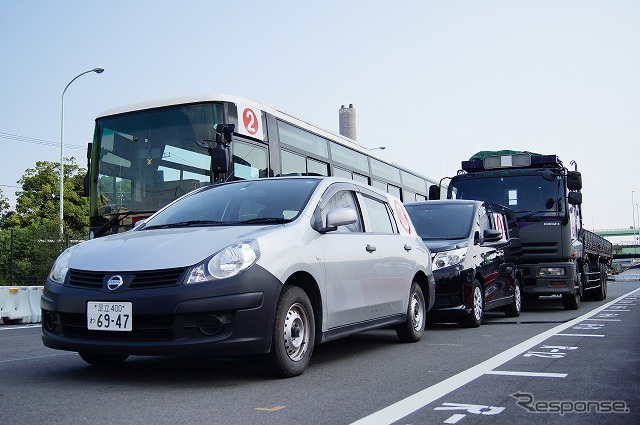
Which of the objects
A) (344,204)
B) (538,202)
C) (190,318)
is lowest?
(190,318)

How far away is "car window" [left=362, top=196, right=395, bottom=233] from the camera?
7344 millimetres

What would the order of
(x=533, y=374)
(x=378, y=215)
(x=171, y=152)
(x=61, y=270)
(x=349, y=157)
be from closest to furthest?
Result: (x=61, y=270) < (x=533, y=374) < (x=378, y=215) < (x=171, y=152) < (x=349, y=157)

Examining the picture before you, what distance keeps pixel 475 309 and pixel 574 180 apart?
523 cm

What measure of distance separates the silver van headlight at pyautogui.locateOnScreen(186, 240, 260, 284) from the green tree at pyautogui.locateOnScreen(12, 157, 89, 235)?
4553cm

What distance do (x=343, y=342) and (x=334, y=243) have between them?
Answer: 2.41 m

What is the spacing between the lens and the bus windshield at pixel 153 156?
36.4 feet

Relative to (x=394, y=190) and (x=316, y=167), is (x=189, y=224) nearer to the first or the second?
(x=316, y=167)

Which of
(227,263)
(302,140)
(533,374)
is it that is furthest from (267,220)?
(302,140)

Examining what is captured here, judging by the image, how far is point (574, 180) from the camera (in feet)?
46.5

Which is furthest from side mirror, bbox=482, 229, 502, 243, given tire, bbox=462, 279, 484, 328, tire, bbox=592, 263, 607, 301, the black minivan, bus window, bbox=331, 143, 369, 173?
tire, bbox=592, 263, 607, 301

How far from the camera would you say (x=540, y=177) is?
46.9 ft

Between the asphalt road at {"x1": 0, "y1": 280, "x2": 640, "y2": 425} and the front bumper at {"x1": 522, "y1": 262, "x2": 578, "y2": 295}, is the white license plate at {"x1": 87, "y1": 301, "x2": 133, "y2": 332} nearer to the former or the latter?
the asphalt road at {"x1": 0, "y1": 280, "x2": 640, "y2": 425}

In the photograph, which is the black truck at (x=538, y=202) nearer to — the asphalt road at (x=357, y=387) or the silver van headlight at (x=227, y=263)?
the asphalt road at (x=357, y=387)

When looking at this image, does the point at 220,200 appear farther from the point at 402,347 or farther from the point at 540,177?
the point at 540,177
